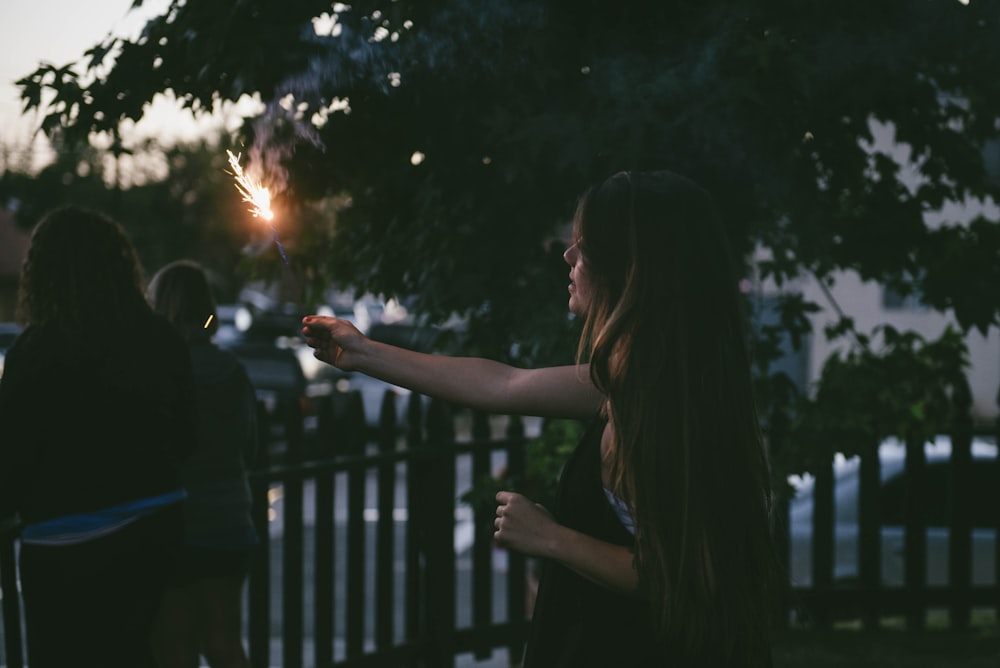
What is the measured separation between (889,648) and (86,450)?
452 cm

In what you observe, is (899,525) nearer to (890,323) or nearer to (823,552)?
(823,552)

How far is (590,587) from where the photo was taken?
2.03 metres

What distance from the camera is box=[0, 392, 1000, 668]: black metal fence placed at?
500 cm

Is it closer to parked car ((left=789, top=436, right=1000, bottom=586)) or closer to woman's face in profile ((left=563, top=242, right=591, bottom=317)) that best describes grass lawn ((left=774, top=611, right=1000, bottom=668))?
parked car ((left=789, top=436, right=1000, bottom=586))

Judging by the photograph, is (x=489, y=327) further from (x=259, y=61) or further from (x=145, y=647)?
(x=145, y=647)

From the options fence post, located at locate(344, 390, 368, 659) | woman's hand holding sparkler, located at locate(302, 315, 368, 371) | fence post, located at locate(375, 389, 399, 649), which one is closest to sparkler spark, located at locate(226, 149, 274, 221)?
woman's hand holding sparkler, located at locate(302, 315, 368, 371)

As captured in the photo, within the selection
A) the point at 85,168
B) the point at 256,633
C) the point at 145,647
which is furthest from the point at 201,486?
the point at 85,168

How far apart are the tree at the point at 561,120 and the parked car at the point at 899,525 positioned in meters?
2.37

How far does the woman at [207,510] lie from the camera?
150 inches

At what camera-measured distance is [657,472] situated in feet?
6.33

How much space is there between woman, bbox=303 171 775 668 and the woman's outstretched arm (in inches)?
4.8

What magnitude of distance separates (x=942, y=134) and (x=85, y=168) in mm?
36019

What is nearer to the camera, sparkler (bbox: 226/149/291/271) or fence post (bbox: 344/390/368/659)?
sparkler (bbox: 226/149/291/271)

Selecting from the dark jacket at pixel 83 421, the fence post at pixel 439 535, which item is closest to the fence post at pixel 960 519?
the fence post at pixel 439 535
